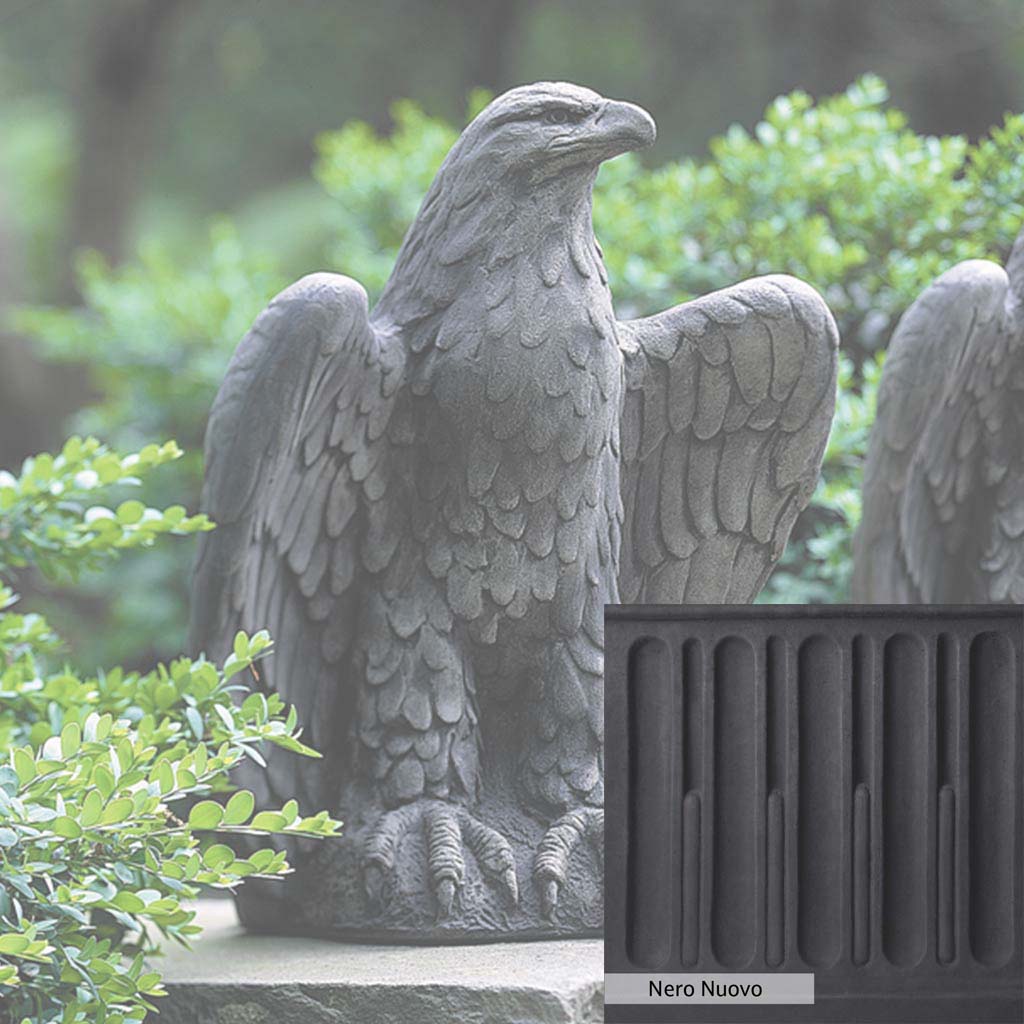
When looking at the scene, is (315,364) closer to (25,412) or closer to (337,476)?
(337,476)

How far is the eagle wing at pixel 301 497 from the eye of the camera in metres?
1.44

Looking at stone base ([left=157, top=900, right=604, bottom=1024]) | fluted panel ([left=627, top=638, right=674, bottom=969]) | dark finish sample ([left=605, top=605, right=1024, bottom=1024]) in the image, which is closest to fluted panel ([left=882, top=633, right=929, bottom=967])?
dark finish sample ([left=605, top=605, right=1024, bottom=1024])

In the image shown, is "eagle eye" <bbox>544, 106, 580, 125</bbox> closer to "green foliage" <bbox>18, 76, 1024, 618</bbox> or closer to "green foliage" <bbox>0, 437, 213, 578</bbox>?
"green foliage" <bbox>0, 437, 213, 578</bbox>

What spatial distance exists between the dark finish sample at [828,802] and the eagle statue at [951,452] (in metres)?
0.60

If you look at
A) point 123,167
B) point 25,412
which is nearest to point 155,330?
point 25,412

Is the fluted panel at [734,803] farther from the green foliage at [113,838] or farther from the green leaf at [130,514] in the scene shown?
the green leaf at [130,514]

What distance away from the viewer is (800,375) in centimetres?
151

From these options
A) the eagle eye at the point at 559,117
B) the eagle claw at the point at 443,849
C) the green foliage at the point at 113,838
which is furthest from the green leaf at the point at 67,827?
the eagle eye at the point at 559,117

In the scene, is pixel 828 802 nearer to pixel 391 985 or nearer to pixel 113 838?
pixel 391 985

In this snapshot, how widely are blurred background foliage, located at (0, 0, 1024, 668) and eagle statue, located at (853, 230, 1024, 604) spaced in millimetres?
337

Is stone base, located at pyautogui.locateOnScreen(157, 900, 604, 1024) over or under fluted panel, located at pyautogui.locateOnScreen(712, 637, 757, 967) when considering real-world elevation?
under

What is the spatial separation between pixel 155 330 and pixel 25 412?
190 cm

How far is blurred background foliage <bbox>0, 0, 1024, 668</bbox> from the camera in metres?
2.40

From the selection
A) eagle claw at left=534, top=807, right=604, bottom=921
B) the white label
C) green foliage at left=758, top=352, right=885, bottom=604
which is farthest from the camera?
green foliage at left=758, top=352, right=885, bottom=604
